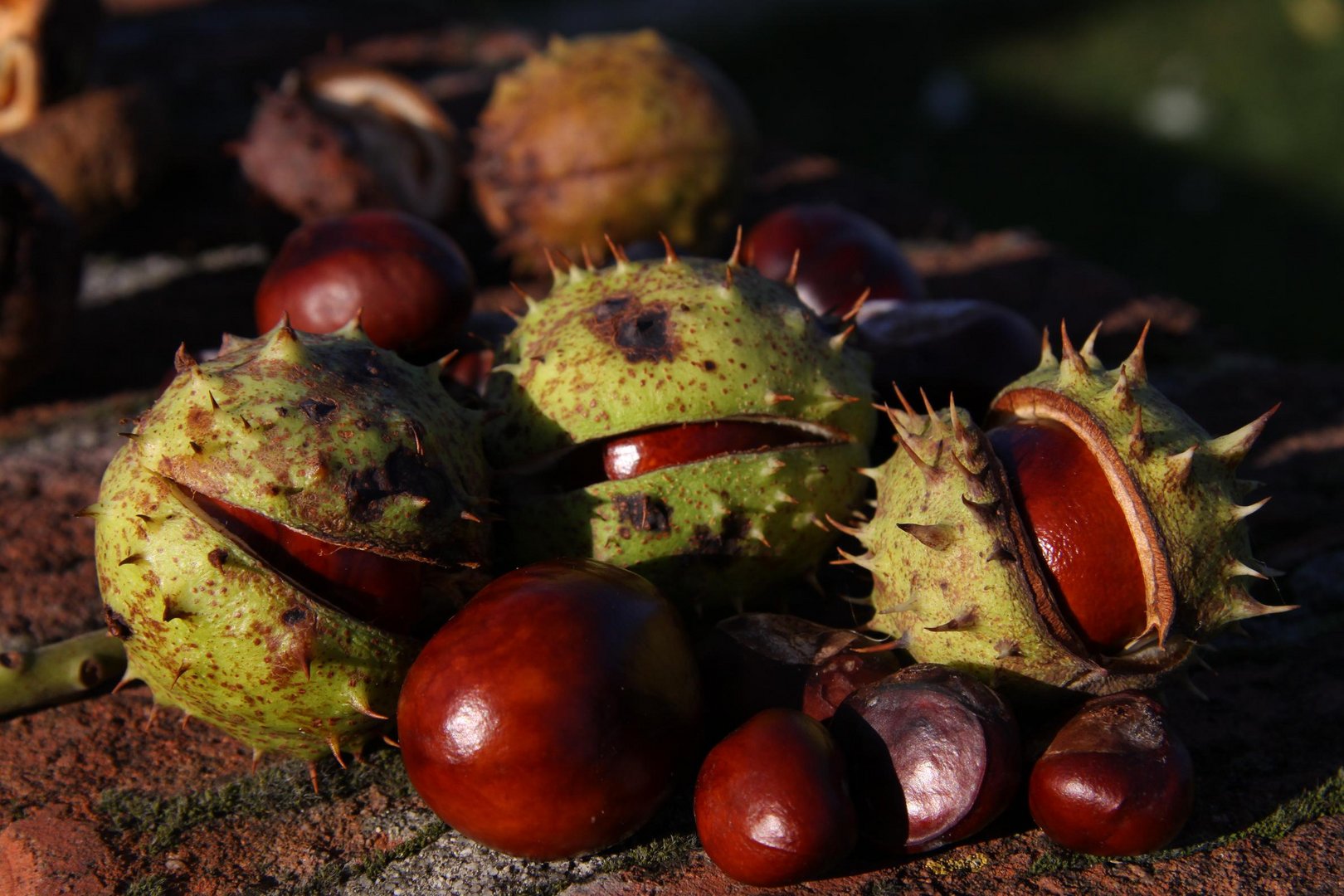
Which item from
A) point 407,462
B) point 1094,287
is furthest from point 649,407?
point 1094,287

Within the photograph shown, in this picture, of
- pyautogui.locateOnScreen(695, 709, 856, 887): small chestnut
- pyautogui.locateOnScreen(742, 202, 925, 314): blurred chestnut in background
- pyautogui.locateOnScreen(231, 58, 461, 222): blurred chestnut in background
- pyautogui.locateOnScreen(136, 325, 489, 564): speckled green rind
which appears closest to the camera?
pyautogui.locateOnScreen(695, 709, 856, 887): small chestnut

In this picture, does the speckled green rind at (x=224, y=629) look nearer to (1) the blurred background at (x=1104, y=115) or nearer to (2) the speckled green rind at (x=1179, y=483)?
(2) the speckled green rind at (x=1179, y=483)

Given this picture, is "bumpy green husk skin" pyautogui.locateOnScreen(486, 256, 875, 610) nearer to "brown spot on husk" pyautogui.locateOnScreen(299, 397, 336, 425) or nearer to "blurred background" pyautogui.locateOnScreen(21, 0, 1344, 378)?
"brown spot on husk" pyautogui.locateOnScreen(299, 397, 336, 425)

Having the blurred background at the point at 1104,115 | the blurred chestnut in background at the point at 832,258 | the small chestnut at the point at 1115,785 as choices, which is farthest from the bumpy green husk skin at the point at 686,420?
the blurred background at the point at 1104,115


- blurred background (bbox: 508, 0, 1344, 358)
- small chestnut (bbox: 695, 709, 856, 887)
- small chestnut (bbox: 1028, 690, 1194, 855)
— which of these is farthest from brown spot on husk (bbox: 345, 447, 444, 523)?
blurred background (bbox: 508, 0, 1344, 358)

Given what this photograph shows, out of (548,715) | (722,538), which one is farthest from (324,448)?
(722,538)

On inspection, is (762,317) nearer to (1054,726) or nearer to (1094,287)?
(1054,726)
